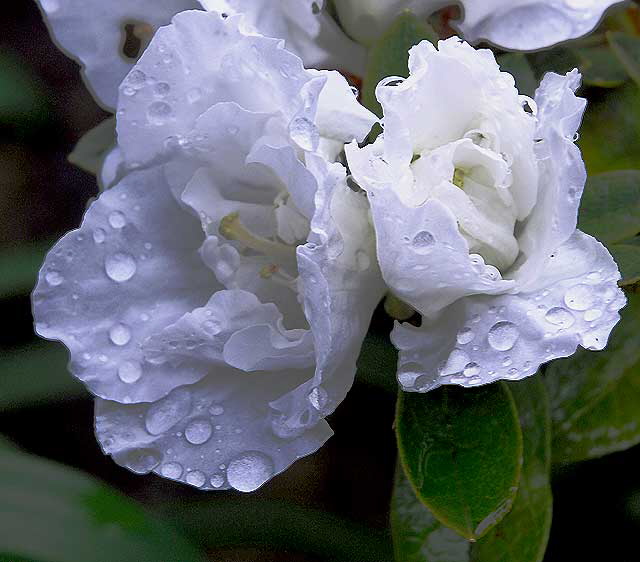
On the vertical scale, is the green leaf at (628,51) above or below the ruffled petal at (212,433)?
above

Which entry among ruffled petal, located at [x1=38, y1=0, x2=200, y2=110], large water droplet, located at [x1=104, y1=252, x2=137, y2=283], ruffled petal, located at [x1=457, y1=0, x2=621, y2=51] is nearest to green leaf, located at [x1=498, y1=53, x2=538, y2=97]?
ruffled petal, located at [x1=457, y1=0, x2=621, y2=51]

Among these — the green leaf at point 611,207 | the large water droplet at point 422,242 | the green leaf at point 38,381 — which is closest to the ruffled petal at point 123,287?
the large water droplet at point 422,242

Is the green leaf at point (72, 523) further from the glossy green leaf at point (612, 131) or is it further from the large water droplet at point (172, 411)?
the glossy green leaf at point (612, 131)

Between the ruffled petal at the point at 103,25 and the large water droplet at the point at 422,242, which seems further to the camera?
the ruffled petal at the point at 103,25

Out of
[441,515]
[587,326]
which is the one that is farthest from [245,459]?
[587,326]

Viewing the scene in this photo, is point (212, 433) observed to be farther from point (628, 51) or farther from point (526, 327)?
point (628, 51)

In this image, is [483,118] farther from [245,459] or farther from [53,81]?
[53,81]

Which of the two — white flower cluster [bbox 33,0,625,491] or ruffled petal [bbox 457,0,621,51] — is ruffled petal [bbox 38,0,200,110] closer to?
white flower cluster [bbox 33,0,625,491]

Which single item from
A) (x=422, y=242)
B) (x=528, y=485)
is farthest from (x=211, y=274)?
(x=528, y=485)
